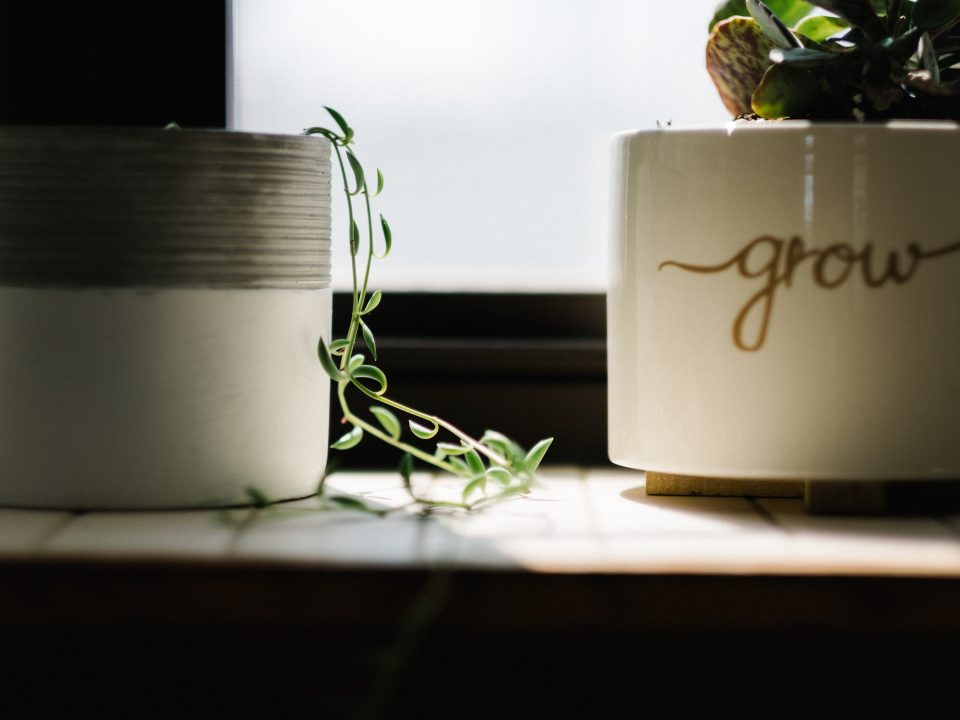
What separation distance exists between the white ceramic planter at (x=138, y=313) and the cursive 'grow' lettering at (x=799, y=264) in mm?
264

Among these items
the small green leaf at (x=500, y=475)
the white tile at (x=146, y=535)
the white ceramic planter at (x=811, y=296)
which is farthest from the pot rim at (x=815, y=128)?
the white tile at (x=146, y=535)

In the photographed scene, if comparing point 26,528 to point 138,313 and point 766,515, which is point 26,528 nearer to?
point 138,313

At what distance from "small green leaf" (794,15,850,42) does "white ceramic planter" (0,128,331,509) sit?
0.32m

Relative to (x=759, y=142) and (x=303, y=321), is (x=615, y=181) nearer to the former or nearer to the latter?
(x=759, y=142)

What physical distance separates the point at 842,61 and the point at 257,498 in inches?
16.0

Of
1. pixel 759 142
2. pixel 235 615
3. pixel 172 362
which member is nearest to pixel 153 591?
pixel 235 615

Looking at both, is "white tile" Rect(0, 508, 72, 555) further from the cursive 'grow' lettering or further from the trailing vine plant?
the cursive 'grow' lettering

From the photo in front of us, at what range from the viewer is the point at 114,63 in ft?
2.84

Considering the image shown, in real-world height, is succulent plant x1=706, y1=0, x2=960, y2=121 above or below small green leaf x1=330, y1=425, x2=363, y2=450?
above

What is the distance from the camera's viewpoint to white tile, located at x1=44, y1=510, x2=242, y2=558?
544 millimetres

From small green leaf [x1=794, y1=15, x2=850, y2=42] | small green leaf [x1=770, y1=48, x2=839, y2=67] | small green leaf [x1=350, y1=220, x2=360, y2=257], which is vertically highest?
small green leaf [x1=794, y1=15, x2=850, y2=42]

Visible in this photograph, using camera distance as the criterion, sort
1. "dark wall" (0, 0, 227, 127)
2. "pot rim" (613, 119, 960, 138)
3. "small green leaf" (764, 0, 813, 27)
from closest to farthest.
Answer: "pot rim" (613, 119, 960, 138)
"small green leaf" (764, 0, 813, 27)
"dark wall" (0, 0, 227, 127)

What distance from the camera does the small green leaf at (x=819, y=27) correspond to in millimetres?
715

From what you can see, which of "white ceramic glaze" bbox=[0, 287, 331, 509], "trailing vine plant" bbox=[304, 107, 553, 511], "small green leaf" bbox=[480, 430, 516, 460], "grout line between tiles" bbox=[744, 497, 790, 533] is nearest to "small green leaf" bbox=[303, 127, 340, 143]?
"trailing vine plant" bbox=[304, 107, 553, 511]
